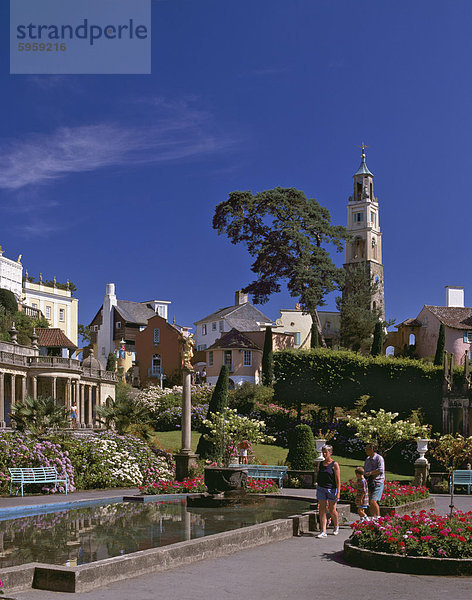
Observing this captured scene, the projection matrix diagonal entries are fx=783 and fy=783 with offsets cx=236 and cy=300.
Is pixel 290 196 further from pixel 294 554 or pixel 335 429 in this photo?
pixel 294 554

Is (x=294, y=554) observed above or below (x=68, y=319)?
below

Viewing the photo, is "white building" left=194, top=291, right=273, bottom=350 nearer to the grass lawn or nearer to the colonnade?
the colonnade

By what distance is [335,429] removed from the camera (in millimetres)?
49375

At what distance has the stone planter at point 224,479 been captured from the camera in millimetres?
21703

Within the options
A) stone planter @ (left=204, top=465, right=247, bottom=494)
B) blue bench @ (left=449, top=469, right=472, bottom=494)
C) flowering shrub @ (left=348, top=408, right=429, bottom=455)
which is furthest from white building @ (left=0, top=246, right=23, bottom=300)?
stone planter @ (left=204, top=465, right=247, bottom=494)

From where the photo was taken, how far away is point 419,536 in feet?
40.6

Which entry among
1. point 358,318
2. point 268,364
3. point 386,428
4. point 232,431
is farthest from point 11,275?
point 386,428

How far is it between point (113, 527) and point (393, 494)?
7.68 m

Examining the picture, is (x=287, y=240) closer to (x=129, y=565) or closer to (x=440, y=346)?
(x=440, y=346)

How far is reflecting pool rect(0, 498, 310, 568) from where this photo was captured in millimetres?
12951

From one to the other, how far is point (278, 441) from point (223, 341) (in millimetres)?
23009

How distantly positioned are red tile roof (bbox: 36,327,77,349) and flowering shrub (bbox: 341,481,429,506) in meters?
44.4

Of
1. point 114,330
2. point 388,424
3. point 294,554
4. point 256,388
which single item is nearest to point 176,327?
point 114,330

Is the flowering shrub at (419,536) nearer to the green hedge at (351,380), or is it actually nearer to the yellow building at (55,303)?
the green hedge at (351,380)
